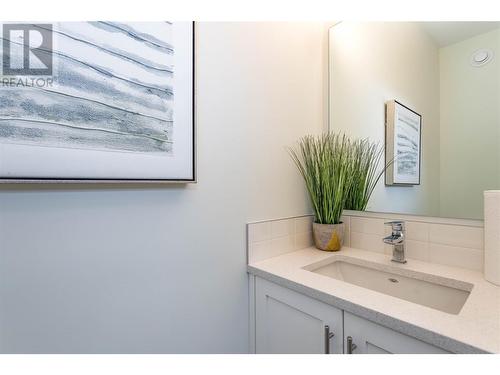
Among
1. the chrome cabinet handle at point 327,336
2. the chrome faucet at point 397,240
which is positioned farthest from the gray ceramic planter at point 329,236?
the chrome cabinet handle at point 327,336

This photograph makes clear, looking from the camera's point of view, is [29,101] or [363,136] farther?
[363,136]

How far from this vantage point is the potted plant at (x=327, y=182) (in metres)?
1.15

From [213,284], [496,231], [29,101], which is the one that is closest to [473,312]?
[496,231]

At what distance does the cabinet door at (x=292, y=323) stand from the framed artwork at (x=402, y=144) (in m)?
0.68

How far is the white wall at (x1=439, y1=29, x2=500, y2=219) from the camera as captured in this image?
2.97 feet

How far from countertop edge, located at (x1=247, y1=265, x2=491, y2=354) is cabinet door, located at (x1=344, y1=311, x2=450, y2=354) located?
0.06 ft

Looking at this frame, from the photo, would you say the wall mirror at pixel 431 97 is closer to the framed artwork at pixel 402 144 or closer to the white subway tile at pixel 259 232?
the framed artwork at pixel 402 144

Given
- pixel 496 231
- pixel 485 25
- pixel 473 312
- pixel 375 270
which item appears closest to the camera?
pixel 473 312

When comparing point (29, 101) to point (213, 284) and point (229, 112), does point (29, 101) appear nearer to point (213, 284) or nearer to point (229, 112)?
point (229, 112)

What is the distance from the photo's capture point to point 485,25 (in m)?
0.91

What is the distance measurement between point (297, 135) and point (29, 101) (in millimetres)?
955

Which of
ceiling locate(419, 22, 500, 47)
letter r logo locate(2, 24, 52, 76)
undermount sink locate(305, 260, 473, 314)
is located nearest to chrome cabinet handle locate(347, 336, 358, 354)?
undermount sink locate(305, 260, 473, 314)

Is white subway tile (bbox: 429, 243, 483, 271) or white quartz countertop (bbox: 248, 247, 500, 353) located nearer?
white quartz countertop (bbox: 248, 247, 500, 353)

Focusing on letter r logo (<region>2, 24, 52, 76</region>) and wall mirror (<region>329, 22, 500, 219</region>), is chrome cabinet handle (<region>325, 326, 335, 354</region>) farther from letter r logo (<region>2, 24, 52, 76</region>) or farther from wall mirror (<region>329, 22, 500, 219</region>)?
letter r logo (<region>2, 24, 52, 76</region>)
